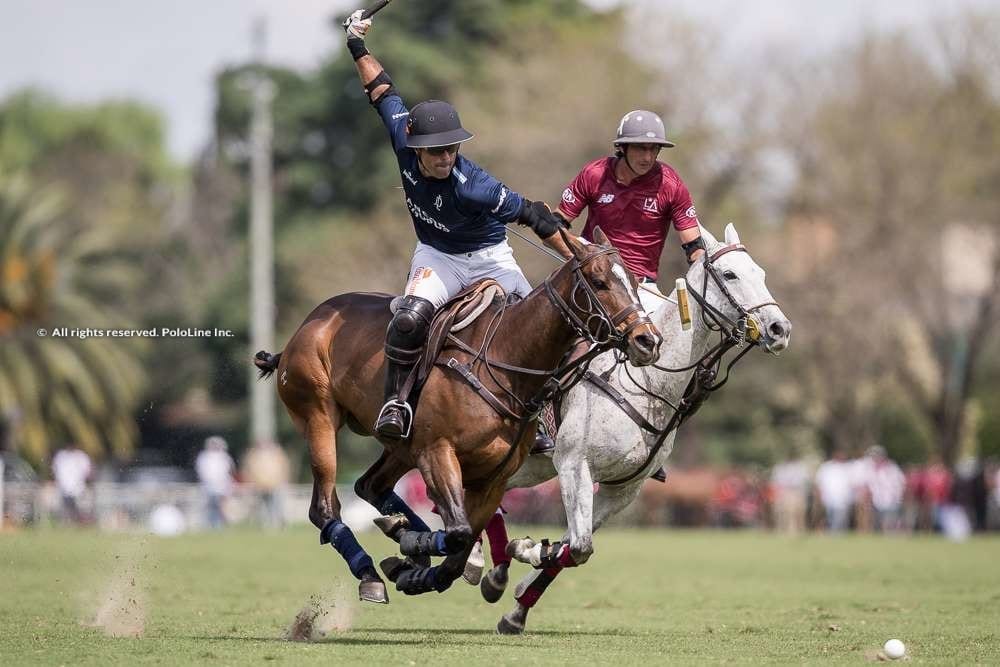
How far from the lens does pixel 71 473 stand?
3825cm

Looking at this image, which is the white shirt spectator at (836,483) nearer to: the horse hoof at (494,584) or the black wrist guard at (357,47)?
the horse hoof at (494,584)

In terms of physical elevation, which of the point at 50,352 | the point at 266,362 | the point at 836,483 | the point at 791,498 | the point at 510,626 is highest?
the point at 266,362

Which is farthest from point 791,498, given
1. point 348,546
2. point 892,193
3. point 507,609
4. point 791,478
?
point 348,546

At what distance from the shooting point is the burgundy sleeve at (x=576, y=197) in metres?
13.4

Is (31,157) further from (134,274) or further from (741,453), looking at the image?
(741,453)

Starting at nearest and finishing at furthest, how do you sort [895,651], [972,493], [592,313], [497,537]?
[895,651] → [592,313] → [497,537] → [972,493]

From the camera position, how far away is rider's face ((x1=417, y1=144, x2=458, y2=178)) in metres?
11.2

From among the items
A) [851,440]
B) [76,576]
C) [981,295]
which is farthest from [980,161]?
[76,576]

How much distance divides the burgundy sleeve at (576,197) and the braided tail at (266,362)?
268 cm

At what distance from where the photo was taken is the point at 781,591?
1872 cm

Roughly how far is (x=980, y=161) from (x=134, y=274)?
28816mm

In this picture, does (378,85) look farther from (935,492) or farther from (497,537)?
(935,492)

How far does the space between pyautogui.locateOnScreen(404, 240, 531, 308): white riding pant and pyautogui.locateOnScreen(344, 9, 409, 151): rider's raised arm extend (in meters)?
0.88

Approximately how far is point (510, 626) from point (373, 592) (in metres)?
1.93
